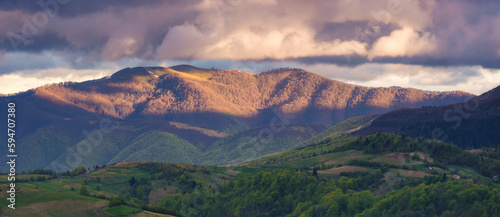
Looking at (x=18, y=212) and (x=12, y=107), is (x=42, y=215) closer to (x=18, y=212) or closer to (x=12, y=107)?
(x=18, y=212)

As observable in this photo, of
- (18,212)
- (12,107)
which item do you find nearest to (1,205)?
(18,212)

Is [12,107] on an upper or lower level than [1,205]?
upper

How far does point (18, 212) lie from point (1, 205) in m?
8.37

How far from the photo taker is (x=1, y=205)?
196875 millimetres

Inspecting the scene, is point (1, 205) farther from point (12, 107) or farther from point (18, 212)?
point (12, 107)

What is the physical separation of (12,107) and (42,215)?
1439 inches

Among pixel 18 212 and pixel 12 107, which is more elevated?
pixel 12 107

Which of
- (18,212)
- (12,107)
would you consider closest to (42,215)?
(18,212)

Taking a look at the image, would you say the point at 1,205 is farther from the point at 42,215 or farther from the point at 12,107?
the point at 12,107

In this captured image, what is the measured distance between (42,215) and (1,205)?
13249mm

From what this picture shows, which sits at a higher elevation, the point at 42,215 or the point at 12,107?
the point at 12,107

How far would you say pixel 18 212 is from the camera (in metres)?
193

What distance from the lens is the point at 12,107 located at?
188500 millimetres

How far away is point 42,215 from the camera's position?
650 ft
